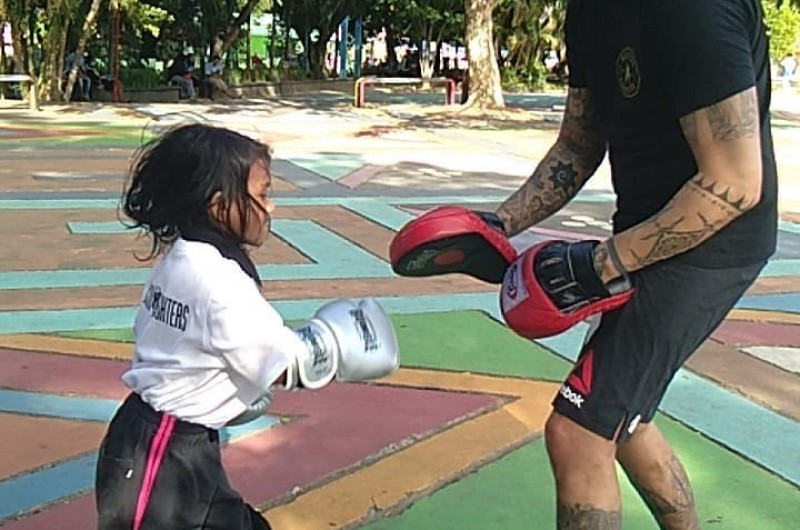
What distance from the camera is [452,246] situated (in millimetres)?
2797

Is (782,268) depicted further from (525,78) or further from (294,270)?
(525,78)

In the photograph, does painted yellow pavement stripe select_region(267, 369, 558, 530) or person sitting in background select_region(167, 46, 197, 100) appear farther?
person sitting in background select_region(167, 46, 197, 100)

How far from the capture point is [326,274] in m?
7.21

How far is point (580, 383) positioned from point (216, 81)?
27.7m

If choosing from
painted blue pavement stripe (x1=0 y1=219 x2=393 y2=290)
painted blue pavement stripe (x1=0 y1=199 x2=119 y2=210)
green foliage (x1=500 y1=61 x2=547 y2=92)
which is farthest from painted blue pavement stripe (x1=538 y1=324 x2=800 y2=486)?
green foliage (x1=500 y1=61 x2=547 y2=92)

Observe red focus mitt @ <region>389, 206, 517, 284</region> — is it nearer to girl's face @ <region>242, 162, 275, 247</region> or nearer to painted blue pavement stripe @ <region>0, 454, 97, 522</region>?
girl's face @ <region>242, 162, 275, 247</region>

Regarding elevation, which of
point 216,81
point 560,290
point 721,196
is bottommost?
point 216,81

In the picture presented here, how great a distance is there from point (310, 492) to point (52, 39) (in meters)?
22.3

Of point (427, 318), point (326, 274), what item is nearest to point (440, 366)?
point (427, 318)

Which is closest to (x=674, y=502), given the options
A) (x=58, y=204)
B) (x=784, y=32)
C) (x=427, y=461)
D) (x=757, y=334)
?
(x=427, y=461)

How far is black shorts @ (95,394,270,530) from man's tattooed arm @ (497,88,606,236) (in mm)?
1082

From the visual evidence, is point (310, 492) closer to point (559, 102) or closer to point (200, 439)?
point (200, 439)

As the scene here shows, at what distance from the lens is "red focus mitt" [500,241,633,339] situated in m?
2.52

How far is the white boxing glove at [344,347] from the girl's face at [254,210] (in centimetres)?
24
